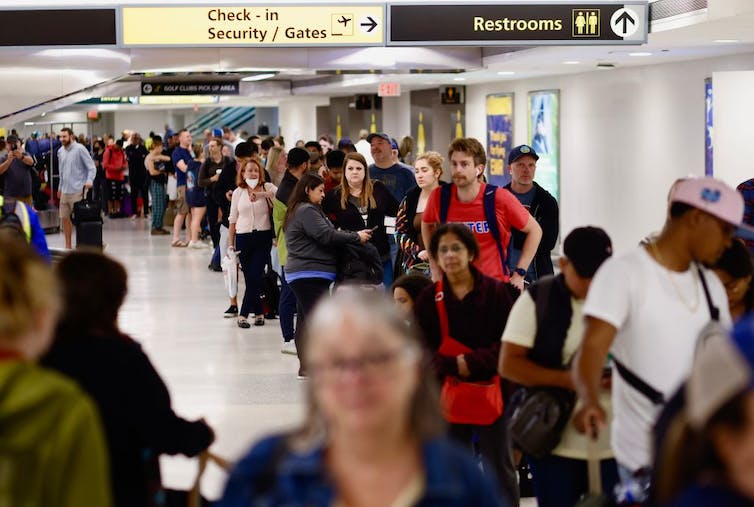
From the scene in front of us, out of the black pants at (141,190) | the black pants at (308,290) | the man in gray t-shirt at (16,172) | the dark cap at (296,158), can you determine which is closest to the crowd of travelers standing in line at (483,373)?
the black pants at (308,290)

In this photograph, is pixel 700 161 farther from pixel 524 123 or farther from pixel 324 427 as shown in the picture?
pixel 324 427

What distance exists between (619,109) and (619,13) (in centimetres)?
777

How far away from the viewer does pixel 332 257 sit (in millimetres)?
9750

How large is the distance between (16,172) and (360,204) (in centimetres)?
1061

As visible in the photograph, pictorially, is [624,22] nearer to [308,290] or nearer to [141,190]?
[308,290]

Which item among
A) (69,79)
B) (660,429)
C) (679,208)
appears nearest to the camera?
(660,429)

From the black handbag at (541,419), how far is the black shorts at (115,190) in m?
26.6

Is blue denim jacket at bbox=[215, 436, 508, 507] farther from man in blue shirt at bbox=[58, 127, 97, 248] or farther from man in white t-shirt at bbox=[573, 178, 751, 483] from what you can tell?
man in blue shirt at bbox=[58, 127, 97, 248]

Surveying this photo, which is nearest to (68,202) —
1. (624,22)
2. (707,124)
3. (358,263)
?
(707,124)

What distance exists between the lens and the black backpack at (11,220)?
6141 mm

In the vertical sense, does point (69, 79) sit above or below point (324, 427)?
above

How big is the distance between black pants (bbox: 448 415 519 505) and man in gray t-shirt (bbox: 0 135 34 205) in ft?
47.2

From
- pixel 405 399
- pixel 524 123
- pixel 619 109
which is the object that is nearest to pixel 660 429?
pixel 405 399

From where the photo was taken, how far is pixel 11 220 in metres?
6.31
